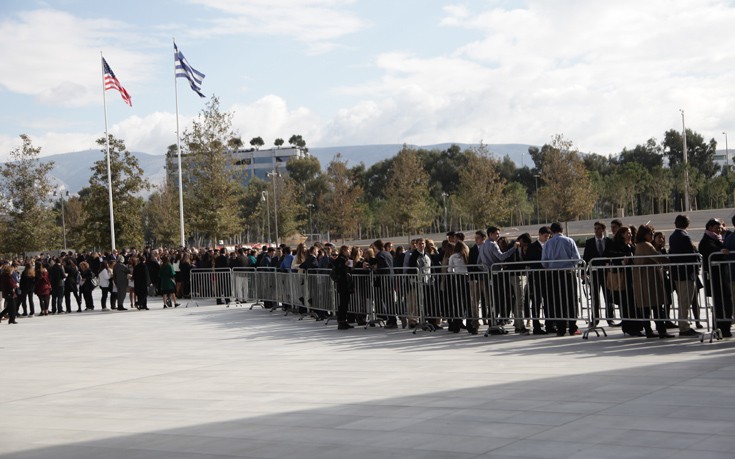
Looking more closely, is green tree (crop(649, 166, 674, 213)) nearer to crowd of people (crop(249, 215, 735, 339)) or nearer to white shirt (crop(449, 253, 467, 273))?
crowd of people (crop(249, 215, 735, 339))

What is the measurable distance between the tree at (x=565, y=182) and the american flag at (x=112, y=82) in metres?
38.0

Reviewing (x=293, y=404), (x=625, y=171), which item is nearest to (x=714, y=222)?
(x=293, y=404)

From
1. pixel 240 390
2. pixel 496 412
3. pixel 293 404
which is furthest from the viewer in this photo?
pixel 240 390

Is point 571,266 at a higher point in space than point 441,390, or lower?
higher

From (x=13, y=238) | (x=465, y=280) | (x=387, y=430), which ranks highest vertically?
(x=13, y=238)

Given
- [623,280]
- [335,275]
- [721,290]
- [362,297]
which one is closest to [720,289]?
[721,290]

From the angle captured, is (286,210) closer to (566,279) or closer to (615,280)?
(566,279)

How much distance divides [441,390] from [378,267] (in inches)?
332

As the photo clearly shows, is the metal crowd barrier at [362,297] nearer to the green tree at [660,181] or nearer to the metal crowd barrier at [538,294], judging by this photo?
the metal crowd barrier at [538,294]

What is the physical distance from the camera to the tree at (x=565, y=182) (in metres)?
72.4

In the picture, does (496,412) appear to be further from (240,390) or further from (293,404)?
(240,390)

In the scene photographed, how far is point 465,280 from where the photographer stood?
16156mm

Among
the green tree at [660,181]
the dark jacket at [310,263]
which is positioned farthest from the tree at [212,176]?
the green tree at [660,181]

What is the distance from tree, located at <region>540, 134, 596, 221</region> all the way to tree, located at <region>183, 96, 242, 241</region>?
2898 cm
